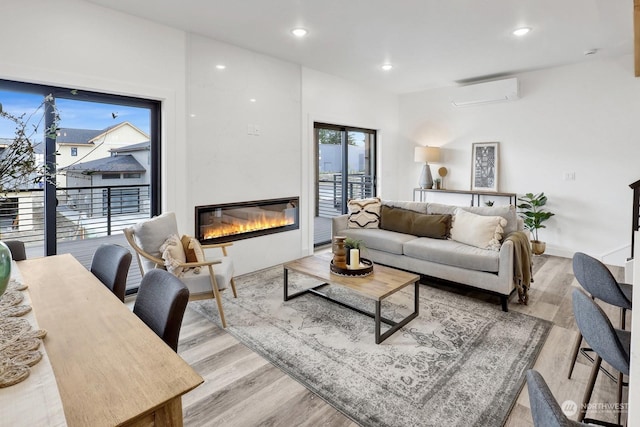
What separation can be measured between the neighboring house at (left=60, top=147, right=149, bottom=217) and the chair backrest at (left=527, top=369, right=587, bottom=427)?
144 inches

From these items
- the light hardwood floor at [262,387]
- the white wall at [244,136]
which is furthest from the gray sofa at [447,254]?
the white wall at [244,136]

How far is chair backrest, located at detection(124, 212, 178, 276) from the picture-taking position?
110 inches

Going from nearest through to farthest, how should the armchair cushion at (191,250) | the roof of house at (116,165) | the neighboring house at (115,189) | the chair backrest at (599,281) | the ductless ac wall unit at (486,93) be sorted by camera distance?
the chair backrest at (599,281), the armchair cushion at (191,250), the roof of house at (116,165), the neighboring house at (115,189), the ductless ac wall unit at (486,93)

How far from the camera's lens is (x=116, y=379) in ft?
3.07

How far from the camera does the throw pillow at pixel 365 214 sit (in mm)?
4508

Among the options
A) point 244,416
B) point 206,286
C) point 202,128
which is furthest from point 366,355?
point 202,128

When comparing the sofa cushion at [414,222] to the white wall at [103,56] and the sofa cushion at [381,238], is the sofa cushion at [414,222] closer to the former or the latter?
the sofa cushion at [381,238]

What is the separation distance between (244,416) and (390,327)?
54.0 inches

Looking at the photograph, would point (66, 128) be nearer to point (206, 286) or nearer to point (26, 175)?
point (206, 286)

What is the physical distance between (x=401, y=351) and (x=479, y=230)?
170 cm

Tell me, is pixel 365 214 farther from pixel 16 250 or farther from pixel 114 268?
pixel 16 250

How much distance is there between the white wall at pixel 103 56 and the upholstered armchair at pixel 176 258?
28.0 inches

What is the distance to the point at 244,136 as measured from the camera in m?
4.10

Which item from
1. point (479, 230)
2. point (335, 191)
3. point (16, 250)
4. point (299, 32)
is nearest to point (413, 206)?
point (479, 230)
